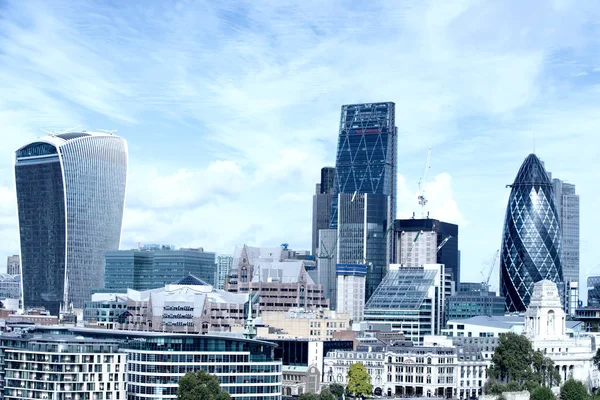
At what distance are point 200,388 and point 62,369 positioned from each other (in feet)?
80.4

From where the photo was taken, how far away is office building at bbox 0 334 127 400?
18512 centimetres

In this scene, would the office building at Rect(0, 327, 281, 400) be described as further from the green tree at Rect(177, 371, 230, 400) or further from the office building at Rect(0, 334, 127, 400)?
the green tree at Rect(177, 371, 230, 400)

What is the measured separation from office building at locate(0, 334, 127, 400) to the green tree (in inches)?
594

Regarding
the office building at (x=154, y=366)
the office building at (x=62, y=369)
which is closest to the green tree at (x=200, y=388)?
the office building at (x=154, y=366)

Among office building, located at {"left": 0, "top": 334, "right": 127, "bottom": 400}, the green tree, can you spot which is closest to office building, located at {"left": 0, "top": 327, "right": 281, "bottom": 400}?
office building, located at {"left": 0, "top": 334, "right": 127, "bottom": 400}

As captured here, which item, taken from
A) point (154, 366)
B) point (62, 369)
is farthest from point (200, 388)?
point (62, 369)

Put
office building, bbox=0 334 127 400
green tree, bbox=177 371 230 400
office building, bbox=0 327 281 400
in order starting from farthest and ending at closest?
office building, bbox=0 327 281 400, office building, bbox=0 334 127 400, green tree, bbox=177 371 230 400

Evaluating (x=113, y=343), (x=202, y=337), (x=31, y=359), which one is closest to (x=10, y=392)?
(x=31, y=359)

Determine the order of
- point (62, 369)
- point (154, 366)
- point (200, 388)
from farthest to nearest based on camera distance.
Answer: point (154, 366) → point (62, 369) → point (200, 388)

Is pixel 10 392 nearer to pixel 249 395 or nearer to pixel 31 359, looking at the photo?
pixel 31 359

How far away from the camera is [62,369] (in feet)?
608

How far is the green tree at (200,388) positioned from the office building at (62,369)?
1509 cm

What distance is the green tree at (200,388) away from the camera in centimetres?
17975

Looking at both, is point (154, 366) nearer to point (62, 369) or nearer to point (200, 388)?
point (200, 388)
